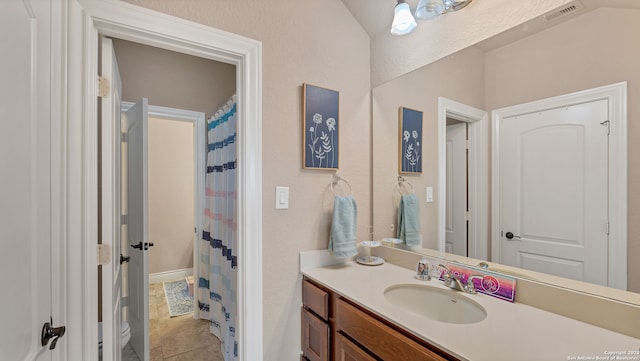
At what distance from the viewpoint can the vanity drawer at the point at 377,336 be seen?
2.93ft

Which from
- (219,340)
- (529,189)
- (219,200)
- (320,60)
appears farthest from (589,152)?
(219,340)

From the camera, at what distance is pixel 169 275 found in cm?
380

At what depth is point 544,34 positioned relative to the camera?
3.54 feet

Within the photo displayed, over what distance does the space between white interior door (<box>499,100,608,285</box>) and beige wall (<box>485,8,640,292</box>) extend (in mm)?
64

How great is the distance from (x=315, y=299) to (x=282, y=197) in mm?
563

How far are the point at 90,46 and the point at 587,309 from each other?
82.4 inches

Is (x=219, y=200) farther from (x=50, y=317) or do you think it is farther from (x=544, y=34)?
(x=544, y=34)

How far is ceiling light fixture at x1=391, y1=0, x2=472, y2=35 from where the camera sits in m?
1.36

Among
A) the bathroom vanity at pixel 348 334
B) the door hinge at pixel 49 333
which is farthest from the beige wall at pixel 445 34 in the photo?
the door hinge at pixel 49 333

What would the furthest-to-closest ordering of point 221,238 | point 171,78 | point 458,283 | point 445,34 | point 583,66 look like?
1. point 171,78
2. point 221,238
3. point 445,34
4. point 458,283
5. point 583,66

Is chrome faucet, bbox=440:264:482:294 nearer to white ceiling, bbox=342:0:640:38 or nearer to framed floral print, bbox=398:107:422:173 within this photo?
framed floral print, bbox=398:107:422:173

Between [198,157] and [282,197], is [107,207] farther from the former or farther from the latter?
[198,157]

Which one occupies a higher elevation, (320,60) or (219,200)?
(320,60)

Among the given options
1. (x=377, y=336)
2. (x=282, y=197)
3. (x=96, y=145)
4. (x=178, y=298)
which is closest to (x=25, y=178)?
(x=96, y=145)
